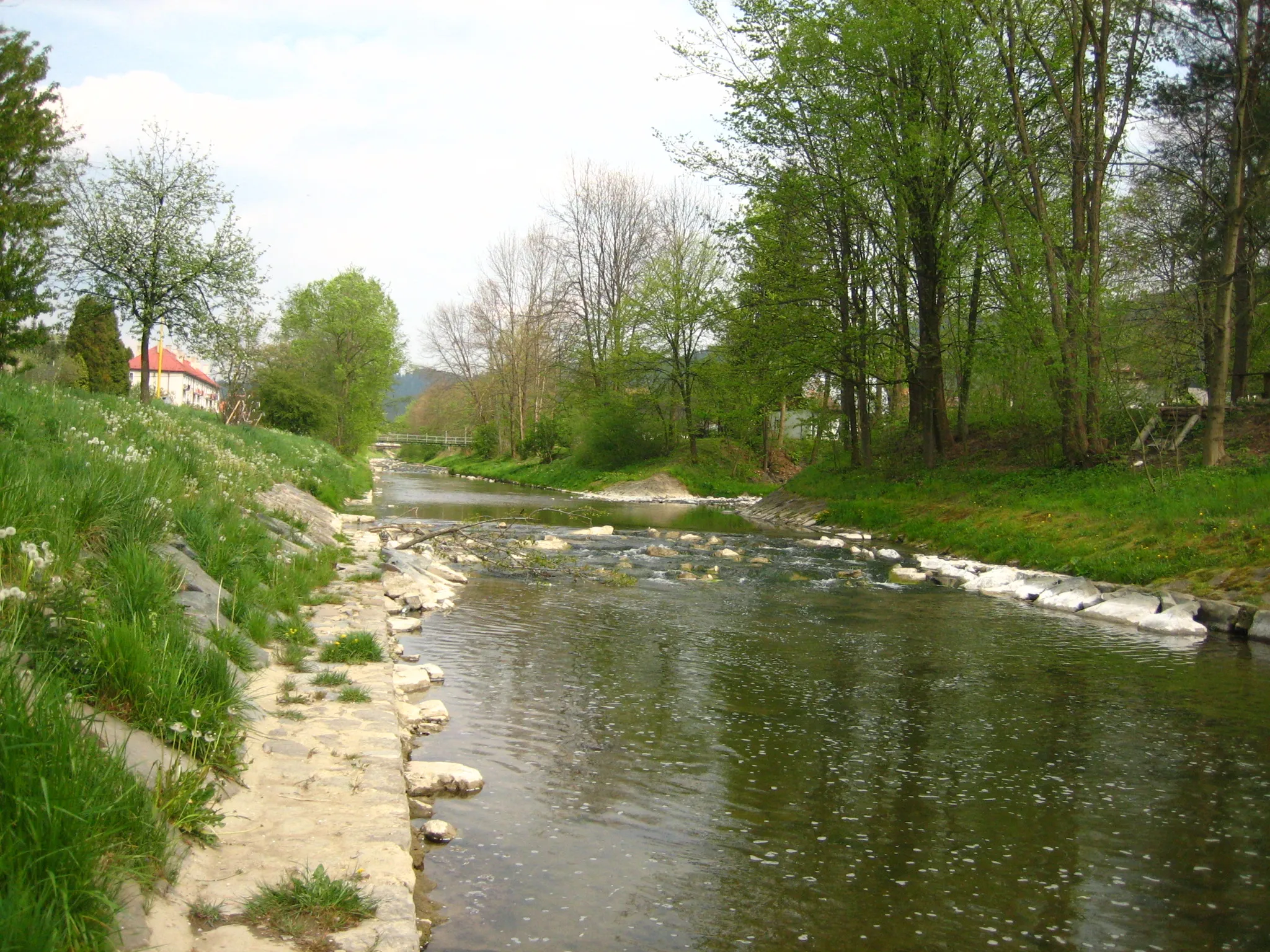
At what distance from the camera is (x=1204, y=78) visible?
21.9 metres

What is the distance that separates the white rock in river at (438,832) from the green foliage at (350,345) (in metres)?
53.5

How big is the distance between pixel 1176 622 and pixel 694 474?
106 feet

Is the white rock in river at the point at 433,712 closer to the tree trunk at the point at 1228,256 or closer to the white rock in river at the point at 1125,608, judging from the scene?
the white rock in river at the point at 1125,608

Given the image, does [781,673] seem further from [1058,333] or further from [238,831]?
[1058,333]

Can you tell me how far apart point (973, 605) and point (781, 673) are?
6032 millimetres

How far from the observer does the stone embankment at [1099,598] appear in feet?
41.4

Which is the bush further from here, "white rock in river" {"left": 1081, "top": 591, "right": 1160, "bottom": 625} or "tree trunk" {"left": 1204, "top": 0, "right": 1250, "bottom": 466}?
"white rock in river" {"left": 1081, "top": 591, "right": 1160, "bottom": 625}

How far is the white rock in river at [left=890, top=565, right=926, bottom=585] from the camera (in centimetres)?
1698

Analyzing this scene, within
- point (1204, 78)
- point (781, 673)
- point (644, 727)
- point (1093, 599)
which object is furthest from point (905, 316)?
point (644, 727)

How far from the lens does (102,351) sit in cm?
4297

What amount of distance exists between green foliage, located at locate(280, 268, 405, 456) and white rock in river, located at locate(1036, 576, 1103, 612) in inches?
1891

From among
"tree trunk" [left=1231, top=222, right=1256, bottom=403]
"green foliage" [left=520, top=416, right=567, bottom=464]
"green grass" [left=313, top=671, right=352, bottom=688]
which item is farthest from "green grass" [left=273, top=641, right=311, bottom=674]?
"green foliage" [left=520, top=416, right=567, bottom=464]

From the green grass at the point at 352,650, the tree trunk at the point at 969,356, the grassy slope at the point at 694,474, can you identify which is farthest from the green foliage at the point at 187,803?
the grassy slope at the point at 694,474

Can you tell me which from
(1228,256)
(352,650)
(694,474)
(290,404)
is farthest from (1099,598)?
(290,404)
